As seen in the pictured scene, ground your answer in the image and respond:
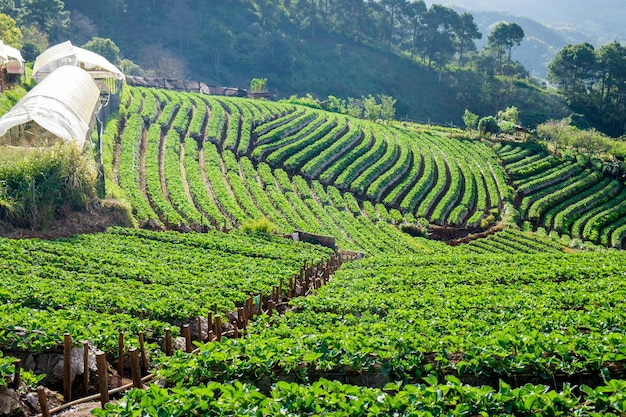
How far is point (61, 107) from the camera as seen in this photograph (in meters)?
35.0

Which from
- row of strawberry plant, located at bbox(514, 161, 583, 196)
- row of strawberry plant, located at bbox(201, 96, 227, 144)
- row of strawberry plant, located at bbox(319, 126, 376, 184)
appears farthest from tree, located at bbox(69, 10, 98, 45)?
row of strawberry plant, located at bbox(514, 161, 583, 196)

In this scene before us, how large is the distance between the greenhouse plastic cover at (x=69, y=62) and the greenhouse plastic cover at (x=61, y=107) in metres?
7.98

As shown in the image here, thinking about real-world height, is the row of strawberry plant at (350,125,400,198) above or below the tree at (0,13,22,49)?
below

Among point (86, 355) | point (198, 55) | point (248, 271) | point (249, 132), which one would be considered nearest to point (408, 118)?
point (198, 55)

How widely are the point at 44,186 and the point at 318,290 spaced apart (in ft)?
42.5

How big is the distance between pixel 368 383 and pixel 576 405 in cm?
312

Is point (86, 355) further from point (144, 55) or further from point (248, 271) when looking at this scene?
point (144, 55)

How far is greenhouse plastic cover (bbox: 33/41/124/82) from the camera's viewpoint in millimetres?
50406

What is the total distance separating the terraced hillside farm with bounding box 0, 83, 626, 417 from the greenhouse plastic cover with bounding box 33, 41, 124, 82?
3029mm

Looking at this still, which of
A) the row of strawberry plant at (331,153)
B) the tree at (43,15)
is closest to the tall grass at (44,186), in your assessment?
the row of strawberry plant at (331,153)

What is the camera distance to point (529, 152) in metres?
64.5

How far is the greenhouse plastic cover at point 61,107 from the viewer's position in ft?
106

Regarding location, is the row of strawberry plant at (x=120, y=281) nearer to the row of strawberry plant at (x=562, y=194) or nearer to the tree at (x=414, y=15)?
the row of strawberry plant at (x=562, y=194)

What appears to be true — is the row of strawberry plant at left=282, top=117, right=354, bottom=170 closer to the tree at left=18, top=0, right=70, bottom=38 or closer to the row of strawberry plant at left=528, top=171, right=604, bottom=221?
the row of strawberry plant at left=528, top=171, right=604, bottom=221
